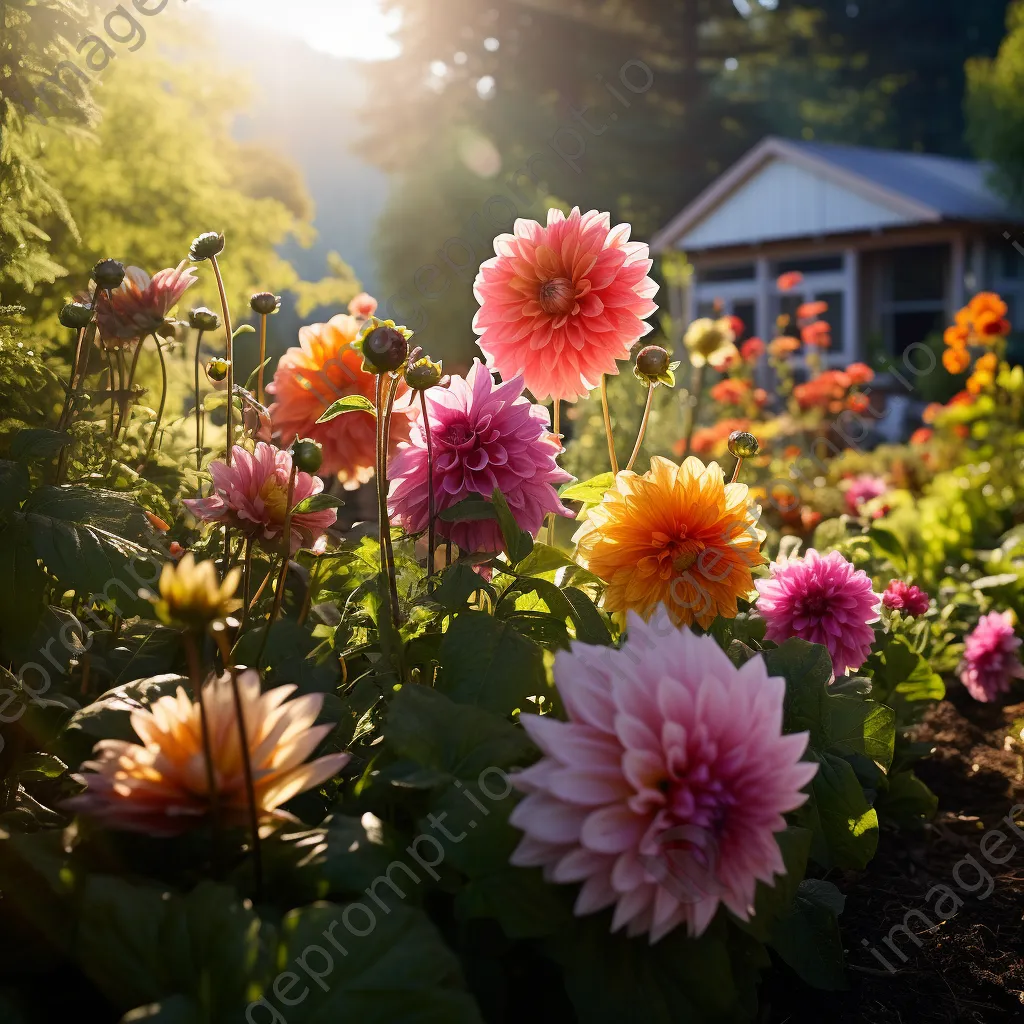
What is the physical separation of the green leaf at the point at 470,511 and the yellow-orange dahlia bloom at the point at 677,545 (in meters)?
0.19

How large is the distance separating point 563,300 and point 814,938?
926mm

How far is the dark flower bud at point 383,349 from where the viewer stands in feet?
3.80

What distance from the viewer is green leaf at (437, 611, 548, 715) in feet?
3.77

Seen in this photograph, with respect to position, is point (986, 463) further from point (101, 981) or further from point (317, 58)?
point (317, 58)

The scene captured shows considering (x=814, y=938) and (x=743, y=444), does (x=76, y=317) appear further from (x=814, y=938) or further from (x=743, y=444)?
(x=814, y=938)

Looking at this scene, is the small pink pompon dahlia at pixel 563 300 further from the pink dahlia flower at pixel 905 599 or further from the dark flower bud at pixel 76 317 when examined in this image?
the pink dahlia flower at pixel 905 599

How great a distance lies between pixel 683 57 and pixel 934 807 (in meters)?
23.9

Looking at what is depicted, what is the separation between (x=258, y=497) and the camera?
1.38 meters

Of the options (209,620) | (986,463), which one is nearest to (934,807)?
(209,620)

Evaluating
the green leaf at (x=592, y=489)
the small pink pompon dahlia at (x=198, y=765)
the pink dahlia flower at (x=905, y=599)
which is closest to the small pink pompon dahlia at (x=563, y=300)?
the green leaf at (x=592, y=489)

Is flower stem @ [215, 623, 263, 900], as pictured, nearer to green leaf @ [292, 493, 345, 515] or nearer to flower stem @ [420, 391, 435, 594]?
green leaf @ [292, 493, 345, 515]

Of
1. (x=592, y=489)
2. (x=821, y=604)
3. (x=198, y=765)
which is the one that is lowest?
(x=821, y=604)

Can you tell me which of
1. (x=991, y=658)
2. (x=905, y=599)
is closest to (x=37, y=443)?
(x=905, y=599)

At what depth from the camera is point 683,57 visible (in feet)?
76.3
